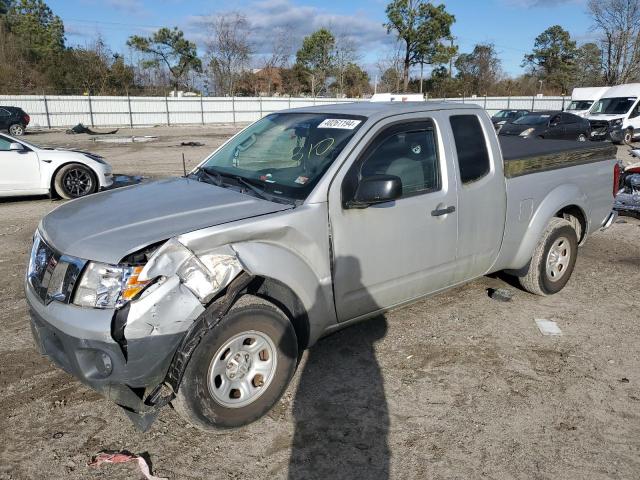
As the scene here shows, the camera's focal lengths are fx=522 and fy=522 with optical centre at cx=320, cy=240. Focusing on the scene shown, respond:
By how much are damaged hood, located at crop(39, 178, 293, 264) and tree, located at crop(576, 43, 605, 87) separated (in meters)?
63.9

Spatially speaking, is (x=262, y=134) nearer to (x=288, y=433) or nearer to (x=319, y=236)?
(x=319, y=236)

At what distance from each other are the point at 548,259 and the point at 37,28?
60.0m

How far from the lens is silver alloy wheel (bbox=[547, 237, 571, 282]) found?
16.7ft

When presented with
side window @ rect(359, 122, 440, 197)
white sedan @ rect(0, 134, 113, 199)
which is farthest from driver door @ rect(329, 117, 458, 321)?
white sedan @ rect(0, 134, 113, 199)

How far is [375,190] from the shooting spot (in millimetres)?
3318

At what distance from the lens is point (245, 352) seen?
3.04 m

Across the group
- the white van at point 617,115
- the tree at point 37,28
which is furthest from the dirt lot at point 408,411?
the tree at point 37,28

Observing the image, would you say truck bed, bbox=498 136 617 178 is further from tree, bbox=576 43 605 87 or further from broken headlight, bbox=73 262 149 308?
tree, bbox=576 43 605 87

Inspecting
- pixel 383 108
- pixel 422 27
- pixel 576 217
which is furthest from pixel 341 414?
pixel 422 27

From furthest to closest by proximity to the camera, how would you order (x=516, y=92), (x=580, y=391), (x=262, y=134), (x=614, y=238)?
(x=516, y=92) → (x=614, y=238) → (x=262, y=134) → (x=580, y=391)

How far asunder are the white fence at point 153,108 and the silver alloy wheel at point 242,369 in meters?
34.9

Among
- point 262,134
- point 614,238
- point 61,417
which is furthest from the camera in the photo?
point 614,238

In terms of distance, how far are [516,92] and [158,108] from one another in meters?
42.1

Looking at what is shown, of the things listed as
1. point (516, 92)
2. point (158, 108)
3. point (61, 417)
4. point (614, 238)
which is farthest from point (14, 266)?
point (516, 92)
